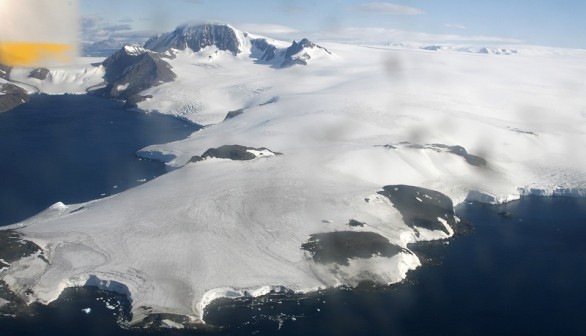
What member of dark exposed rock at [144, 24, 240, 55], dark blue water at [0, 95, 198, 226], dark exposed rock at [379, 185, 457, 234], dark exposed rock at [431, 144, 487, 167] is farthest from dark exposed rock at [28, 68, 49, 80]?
dark exposed rock at [379, 185, 457, 234]

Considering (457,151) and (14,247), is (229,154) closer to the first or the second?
(14,247)

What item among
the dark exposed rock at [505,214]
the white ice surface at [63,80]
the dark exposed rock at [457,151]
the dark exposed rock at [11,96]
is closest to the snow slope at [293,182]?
the dark exposed rock at [457,151]

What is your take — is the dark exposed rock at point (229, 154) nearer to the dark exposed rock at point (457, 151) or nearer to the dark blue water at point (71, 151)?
the dark blue water at point (71, 151)

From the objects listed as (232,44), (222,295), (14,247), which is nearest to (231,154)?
(14,247)

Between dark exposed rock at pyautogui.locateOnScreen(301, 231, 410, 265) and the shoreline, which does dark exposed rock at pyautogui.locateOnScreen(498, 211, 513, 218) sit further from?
dark exposed rock at pyautogui.locateOnScreen(301, 231, 410, 265)

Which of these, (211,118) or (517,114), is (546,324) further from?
(211,118)

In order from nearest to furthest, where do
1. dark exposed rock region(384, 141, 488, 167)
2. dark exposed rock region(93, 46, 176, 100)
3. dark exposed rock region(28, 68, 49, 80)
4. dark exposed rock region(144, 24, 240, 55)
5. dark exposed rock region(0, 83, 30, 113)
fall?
dark exposed rock region(384, 141, 488, 167) → dark exposed rock region(0, 83, 30, 113) → dark exposed rock region(93, 46, 176, 100) → dark exposed rock region(28, 68, 49, 80) → dark exposed rock region(144, 24, 240, 55)
